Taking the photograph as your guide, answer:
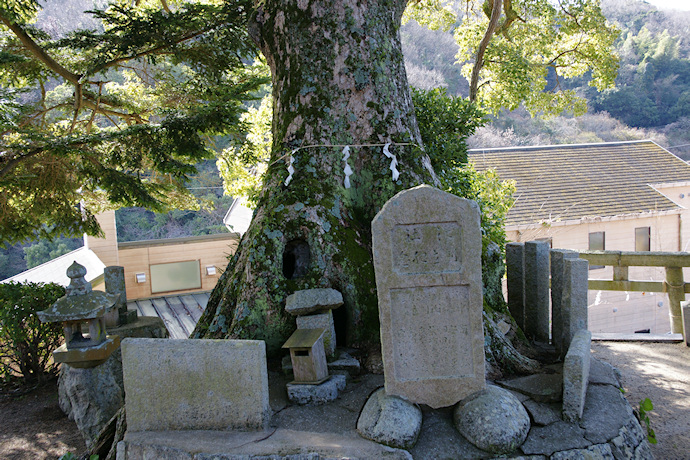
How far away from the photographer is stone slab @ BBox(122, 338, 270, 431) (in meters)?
3.69

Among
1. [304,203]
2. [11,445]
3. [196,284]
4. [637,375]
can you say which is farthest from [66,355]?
[196,284]

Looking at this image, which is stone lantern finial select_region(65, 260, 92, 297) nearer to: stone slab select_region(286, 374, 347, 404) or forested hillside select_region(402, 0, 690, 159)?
stone slab select_region(286, 374, 347, 404)

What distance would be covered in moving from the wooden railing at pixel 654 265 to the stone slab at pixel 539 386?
13.5ft

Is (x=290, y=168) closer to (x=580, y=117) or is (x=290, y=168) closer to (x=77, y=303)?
(x=77, y=303)

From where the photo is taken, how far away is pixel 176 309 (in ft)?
41.9

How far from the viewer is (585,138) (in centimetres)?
3488

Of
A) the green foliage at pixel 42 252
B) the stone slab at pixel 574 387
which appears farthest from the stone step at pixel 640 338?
the green foliage at pixel 42 252

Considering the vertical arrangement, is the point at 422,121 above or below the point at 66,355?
above

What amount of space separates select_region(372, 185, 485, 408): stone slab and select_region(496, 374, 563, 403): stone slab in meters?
0.63

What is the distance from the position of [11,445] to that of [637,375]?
310 inches

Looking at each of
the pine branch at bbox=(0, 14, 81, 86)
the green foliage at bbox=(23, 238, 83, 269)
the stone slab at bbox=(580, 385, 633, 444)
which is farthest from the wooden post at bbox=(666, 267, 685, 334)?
the green foliage at bbox=(23, 238, 83, 269)

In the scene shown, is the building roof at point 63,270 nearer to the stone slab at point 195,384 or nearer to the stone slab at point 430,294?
the stone slab at point 195,384

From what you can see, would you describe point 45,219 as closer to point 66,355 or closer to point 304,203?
point 66,355

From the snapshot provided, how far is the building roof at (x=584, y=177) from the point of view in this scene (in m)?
15.4
